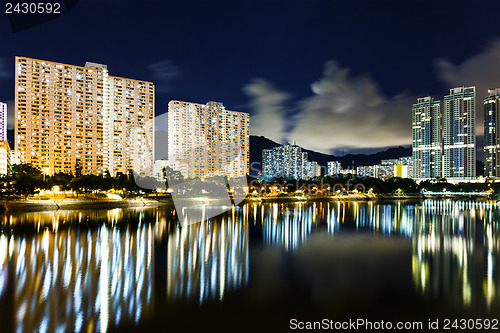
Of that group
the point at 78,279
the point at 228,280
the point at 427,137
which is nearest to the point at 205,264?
the point at 228,280

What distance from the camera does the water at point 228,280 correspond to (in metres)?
7.51

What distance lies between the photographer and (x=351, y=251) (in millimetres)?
15797

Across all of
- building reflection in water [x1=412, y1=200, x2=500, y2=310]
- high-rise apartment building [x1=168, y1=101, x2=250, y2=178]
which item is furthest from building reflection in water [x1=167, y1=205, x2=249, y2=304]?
high-rise apartment building [x1=168, y1=101, x2=250, y2=178]

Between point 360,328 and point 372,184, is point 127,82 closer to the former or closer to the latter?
point 372,184

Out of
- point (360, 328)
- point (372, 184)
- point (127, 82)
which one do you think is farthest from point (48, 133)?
point (360, 328)

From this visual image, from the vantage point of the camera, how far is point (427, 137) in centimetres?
14738

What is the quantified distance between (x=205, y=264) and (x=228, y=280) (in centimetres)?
201

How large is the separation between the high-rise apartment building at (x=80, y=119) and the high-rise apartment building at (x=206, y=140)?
12556mm

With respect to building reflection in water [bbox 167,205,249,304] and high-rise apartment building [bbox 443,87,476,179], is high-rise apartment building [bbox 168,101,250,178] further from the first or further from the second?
high-rise apartment building [bbox 443,87,476,179]

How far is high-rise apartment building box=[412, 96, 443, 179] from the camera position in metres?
144

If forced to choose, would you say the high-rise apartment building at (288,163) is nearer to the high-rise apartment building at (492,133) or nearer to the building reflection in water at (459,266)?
the high-rise apartment building at (492,133)

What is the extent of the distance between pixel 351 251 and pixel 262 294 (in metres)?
7.88

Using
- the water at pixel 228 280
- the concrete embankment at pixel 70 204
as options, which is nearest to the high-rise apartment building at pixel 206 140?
the concrete embankment at pixel 70 204

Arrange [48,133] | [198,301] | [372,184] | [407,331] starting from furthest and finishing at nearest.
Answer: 1. [372,184]
2. [48,133]
3. [198,301]
4. [407,331]
